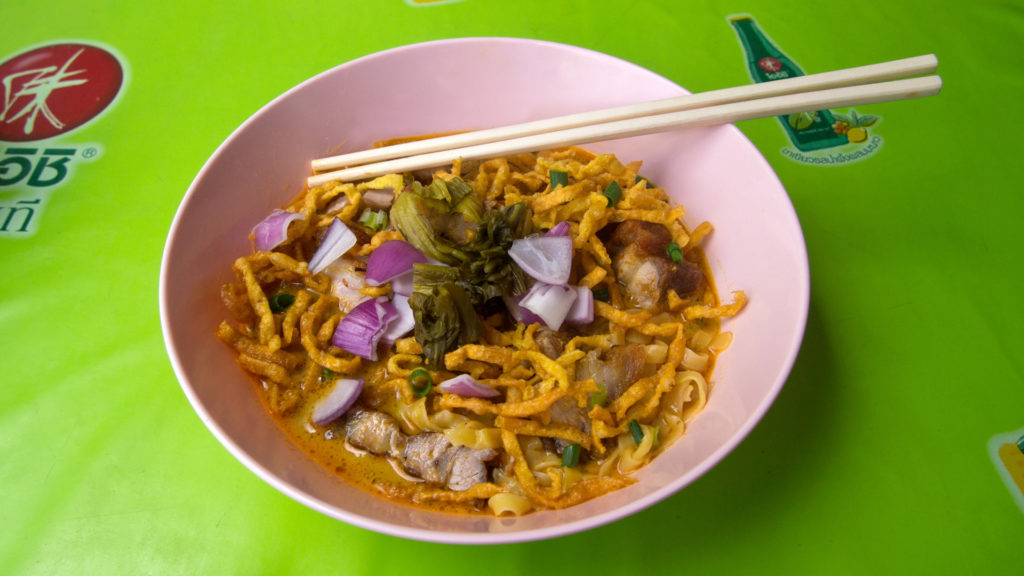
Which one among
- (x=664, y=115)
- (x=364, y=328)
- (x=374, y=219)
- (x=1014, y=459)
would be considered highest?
(x=664, y=115)

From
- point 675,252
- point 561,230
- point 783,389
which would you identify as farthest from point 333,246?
point 783,389

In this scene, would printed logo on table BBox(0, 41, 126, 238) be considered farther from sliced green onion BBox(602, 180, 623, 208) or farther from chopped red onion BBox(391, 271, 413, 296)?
sliced green onion BBox(602, 180, 623, 208)

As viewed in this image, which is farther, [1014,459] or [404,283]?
[404,283]

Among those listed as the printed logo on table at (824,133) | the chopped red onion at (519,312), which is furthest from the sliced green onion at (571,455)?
the printed logo on table at (824,133)

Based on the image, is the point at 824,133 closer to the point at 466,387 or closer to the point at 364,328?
the point at 466,387

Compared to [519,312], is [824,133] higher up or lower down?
lower down

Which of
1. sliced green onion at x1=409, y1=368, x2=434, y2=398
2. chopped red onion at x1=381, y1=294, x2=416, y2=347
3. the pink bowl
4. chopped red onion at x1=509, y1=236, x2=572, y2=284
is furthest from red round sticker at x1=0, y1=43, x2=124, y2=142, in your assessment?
chopped red onion at x1=509, y1=236, x2=572, y2=284

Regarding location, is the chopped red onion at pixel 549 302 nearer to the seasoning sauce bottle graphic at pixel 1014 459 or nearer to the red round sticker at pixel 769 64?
the seasoning sauce bottle graphic at pixel 1014 459

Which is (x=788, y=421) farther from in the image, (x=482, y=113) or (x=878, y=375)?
(x=482, y=113)
